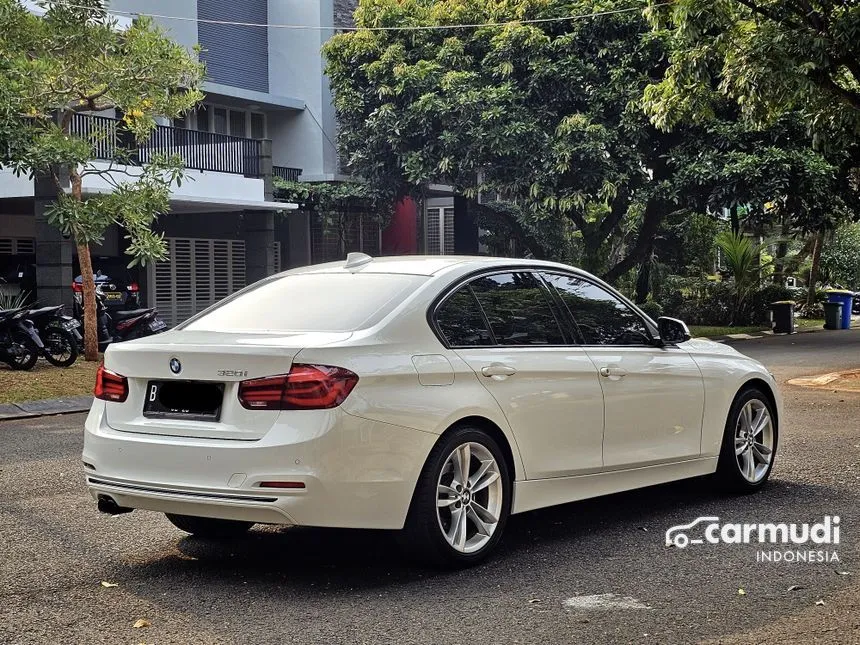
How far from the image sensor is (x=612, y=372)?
7.00m

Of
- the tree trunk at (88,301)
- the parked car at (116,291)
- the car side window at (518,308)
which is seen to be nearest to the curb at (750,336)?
the parked car at (116,291)

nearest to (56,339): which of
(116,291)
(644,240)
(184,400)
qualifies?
(116,291)

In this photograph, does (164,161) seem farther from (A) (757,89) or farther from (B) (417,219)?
(B) (417,219)

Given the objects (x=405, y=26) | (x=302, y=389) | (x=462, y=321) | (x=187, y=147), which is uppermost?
(x=405, y=26)

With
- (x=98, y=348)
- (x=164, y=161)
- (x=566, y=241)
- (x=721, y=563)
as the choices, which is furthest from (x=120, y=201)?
(x=566, y=241)

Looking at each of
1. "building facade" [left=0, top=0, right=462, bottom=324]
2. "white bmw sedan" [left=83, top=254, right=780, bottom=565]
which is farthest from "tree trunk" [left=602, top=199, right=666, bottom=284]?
"white bmw sedan" [left=83, top=254, right=780, bottom=565]

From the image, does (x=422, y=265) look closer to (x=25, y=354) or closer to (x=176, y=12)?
(x=25, y=354)

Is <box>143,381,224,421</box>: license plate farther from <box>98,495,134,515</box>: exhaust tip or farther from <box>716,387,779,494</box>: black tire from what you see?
→ <box>716,387,779,494</box>: black tire

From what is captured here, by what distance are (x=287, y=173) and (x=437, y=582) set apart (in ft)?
91.5

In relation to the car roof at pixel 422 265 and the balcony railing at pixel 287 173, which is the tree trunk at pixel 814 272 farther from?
the car roof at pixel 422 265

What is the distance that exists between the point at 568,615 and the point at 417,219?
108ft

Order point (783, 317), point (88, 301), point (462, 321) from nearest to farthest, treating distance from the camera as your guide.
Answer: point (462, 321)
point (88, 301)
point (783, 317)

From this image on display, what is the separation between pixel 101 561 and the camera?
20.7 feet

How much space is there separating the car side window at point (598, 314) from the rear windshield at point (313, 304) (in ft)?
3.48
